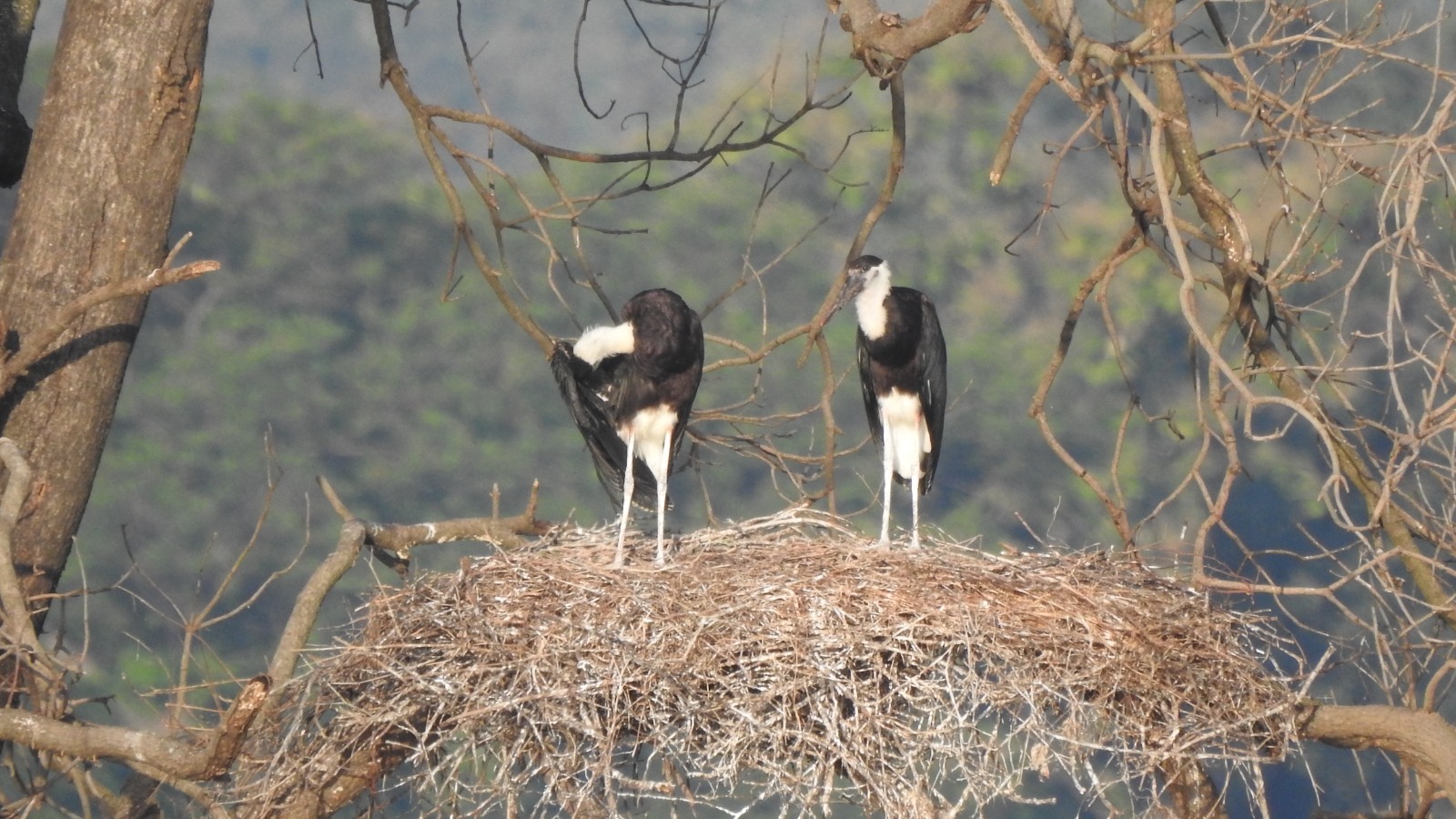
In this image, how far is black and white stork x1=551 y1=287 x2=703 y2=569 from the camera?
A: 4012 millimetres

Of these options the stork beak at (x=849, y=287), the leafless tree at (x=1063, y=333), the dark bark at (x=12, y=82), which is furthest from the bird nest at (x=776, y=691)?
the dark bark at (x=12, y=82)

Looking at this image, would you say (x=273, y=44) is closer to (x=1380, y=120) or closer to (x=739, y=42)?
(x=739, y=42)

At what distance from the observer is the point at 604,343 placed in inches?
158

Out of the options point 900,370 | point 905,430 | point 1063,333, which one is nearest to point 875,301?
point 900,370

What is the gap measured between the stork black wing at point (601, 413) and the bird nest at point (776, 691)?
97 centimetres

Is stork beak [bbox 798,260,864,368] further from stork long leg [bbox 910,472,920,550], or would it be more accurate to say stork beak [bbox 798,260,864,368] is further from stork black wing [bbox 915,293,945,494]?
stork long leg [bbox 910,472,920,550]

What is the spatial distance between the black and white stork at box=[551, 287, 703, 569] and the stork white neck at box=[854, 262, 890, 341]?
0.45 m

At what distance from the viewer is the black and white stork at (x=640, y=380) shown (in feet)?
13.2

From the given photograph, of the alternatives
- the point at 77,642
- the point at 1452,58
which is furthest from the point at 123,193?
the point at 1452,58

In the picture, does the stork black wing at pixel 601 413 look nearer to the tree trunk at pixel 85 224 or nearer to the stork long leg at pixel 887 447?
the stork long leg at pixel 887 447

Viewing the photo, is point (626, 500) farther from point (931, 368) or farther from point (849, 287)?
point (931, 368)

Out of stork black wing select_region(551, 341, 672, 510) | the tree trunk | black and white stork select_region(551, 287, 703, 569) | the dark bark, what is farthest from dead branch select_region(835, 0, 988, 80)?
the dark bark

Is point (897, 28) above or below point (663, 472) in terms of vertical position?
above

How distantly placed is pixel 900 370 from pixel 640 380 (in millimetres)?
730
